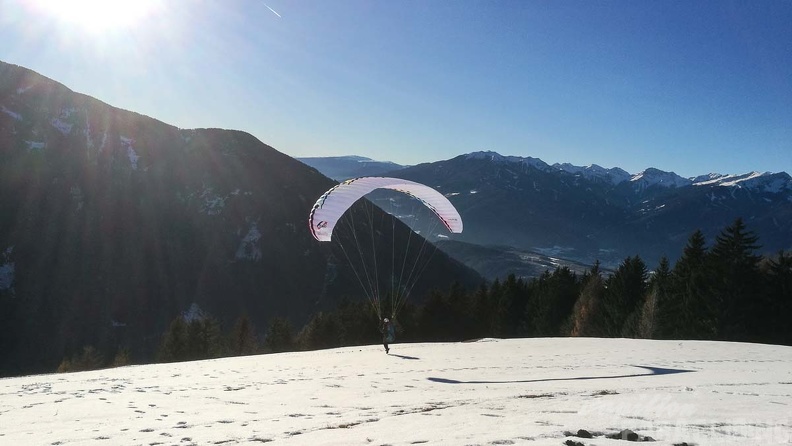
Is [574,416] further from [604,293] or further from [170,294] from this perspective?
[170,294]

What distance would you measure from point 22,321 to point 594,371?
149m

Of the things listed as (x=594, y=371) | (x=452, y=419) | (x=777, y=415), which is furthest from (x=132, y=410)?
(x=594, y=371)

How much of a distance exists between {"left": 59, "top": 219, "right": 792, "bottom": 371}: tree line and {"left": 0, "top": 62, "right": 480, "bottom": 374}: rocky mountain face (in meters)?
74.3

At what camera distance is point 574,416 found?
7.32 metres

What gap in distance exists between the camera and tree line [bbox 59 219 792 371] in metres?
39.5

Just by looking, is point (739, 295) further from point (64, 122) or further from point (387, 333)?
point (64, 122)

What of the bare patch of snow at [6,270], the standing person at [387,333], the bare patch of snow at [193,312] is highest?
the standing person at [387,333]

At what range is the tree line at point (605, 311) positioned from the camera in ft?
129

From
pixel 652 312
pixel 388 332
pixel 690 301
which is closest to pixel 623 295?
pixel 652 312

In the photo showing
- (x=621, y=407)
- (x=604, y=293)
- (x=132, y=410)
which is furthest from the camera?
(x=604, y=293)

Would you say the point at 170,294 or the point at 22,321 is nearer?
the point at 22,321

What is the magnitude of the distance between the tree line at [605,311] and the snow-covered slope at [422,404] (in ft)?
41.9

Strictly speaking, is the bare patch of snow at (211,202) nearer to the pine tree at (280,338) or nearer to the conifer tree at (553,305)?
the pine tree at (280,338)

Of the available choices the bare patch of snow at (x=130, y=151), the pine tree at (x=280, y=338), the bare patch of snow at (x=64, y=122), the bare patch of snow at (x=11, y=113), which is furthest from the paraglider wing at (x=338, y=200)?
the bare patch of snow at (x=11, y=113)
